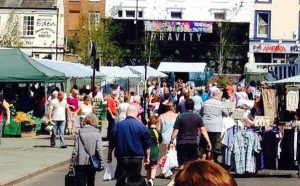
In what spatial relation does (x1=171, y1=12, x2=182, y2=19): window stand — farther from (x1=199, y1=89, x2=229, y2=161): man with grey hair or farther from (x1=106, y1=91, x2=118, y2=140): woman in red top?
(x1=199, y1=89, x2=229, y2=161): man with grey hair

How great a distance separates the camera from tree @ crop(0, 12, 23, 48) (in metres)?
58.9

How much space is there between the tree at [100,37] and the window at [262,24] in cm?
1053

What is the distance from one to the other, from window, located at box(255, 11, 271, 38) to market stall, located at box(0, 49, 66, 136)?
35261 millimetres

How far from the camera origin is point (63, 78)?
1287 inches

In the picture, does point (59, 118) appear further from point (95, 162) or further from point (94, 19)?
point (94, 19)

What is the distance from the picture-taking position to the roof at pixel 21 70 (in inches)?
1212

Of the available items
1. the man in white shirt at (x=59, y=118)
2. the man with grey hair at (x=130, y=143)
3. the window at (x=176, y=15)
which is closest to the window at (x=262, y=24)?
the window at (x=176, y=15)

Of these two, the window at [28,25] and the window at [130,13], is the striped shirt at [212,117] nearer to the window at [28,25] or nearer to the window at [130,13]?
the window at [28,25]

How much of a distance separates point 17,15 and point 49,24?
2.46 metres

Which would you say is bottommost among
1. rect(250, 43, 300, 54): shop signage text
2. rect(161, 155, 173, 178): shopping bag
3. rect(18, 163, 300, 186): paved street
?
rect(18, 163, 300, 186): paved street

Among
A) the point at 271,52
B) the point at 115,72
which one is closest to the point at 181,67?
the point at 271,52

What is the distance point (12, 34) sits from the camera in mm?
60250

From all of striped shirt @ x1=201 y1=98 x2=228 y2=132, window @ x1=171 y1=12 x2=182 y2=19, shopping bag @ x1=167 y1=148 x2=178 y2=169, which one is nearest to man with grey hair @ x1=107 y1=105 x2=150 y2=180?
shopping bag @ x1=167 y1=148 x2=178 y2=169

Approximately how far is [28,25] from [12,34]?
221 inches
